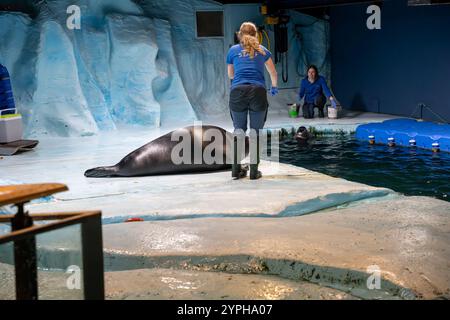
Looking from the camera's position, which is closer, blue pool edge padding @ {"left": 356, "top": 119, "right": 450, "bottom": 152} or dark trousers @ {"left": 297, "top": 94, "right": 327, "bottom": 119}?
blue pool edge padding @ {"left": 356, "top": 119, "right": 450, "bottom": 152}

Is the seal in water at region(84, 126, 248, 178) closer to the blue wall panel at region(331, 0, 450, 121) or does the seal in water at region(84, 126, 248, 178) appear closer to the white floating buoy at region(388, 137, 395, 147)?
the white floating buoy at region(388, 137, 395, 147)

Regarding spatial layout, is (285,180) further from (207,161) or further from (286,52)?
(286,52)

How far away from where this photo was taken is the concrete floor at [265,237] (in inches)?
136

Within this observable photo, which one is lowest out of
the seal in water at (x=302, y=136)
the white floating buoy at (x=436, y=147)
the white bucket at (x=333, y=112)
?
the white floating buoy at (x=436, y=147)

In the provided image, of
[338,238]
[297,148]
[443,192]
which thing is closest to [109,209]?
[338,238]

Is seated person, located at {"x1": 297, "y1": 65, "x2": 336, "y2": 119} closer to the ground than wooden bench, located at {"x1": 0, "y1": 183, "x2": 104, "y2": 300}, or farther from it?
farther from it

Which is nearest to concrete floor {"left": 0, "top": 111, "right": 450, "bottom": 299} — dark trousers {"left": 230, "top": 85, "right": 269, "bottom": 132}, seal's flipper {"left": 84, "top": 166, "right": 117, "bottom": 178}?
seal's flipper {"left": 84, "top": 166, "right": 117, "bottom": 178}

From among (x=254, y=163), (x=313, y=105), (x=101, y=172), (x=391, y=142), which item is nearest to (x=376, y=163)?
(x=391, y=142)

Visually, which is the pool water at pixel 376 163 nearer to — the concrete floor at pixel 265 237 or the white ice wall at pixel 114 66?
the concrete floor at pixel 265 237

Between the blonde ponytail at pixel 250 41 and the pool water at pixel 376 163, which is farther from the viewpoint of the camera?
the pool water at pixel 376 163

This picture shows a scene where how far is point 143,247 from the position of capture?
4.06 meters

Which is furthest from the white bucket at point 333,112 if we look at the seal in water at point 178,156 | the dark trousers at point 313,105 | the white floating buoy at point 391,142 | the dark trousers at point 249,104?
the dark trousers at point 249,104

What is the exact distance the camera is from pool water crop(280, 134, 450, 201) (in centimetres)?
729
